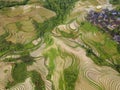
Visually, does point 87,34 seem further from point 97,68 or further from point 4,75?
point 4,75

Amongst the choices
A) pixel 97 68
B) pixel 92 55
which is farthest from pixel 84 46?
pixel 97 68

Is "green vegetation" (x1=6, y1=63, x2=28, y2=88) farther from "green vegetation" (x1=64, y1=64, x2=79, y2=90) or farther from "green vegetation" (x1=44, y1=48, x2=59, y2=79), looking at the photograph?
"green vegetation" (x1=64, y1=64, x2=79, y2=90)

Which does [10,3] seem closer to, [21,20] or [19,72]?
[21,20]

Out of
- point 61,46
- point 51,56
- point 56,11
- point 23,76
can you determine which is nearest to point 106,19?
point 61,46

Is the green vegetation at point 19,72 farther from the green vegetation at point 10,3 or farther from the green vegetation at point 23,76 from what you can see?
the green vegetation at point 10,3

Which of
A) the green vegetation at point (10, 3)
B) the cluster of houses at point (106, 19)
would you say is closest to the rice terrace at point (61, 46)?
the cluster of houses at point (106, 19)

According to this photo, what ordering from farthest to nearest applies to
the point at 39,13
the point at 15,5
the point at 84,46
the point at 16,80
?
the point at 15,5 < the point at 39,13 < the point at 84,46 < the point at 16,80
